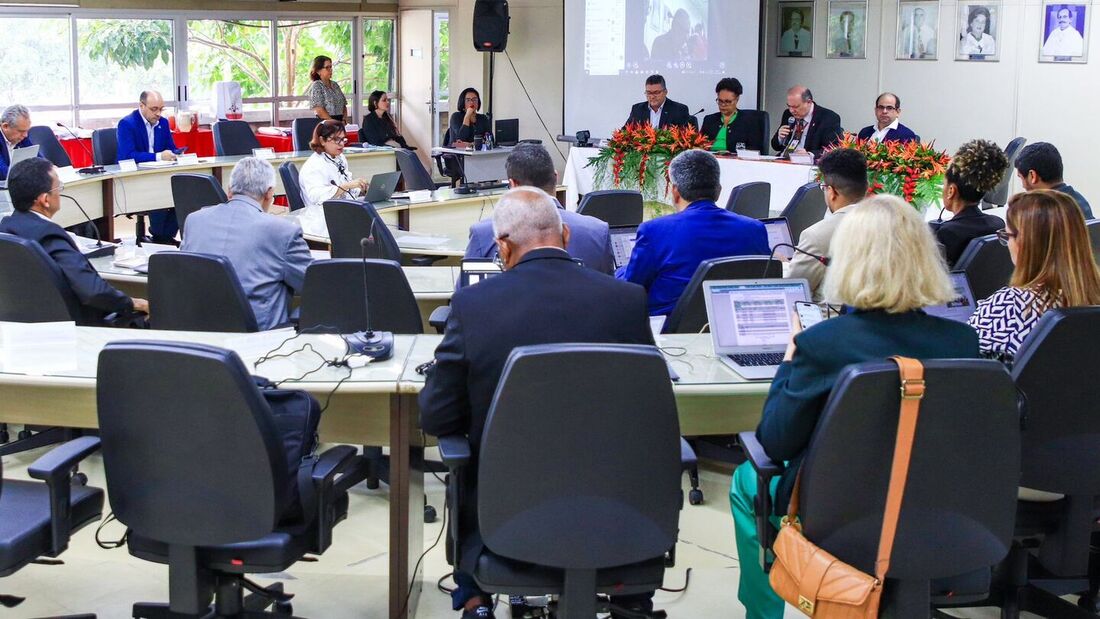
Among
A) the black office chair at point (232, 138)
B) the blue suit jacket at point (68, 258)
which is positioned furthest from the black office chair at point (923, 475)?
the black office chair at point (232, 138)

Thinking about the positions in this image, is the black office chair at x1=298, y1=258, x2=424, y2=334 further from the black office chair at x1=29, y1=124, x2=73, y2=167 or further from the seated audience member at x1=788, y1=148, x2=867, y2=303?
the black office chair at x1=29, y1=124, x2=73, y2=167

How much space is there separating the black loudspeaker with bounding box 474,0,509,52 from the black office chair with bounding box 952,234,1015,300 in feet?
30.1

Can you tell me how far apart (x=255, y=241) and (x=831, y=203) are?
2.27 meters

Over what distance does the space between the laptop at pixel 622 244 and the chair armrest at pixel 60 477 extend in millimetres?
2779

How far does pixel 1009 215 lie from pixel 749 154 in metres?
5.65

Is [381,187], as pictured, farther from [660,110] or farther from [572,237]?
[660,110]

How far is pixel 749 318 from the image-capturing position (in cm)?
349

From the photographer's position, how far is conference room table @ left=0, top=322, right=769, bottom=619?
321 cm

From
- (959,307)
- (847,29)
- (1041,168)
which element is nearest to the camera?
(959,307)

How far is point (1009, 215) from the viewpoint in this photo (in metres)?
3.19

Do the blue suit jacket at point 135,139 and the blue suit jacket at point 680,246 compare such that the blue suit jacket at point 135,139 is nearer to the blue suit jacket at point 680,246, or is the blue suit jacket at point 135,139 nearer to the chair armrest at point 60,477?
the blue suit jacket at point 680,246

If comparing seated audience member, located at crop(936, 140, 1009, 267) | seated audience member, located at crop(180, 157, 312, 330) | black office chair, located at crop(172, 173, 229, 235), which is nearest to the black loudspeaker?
black office chair, located at crop(172, 173, 229, 235)

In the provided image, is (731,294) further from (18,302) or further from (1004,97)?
(1004,97)

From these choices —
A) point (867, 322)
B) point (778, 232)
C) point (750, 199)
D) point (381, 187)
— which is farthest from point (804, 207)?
point (867, 322)
